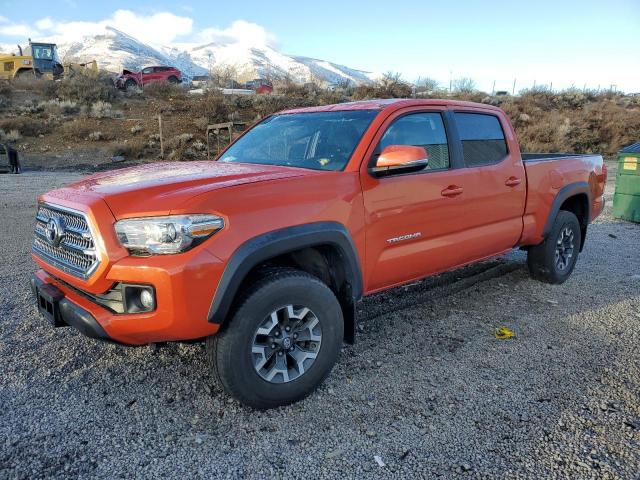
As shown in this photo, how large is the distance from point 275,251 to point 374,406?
1.14 meters

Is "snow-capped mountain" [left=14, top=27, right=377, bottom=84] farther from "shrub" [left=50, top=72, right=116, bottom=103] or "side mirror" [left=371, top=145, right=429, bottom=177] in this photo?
"side mirror" [left=371, top=145, right=429, bottom=177]

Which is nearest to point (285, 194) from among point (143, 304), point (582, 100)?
point (143, 304)

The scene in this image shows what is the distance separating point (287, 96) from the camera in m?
30.8

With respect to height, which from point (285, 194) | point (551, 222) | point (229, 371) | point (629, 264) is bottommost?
point (629, 264)

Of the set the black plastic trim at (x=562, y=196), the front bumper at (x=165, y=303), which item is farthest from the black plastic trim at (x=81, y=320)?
the black plastic trim at (x=562, y=196)

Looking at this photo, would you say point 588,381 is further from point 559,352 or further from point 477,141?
point 477,141

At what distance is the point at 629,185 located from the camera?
959 cm

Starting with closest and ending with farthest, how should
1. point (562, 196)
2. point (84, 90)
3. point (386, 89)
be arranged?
point (562, 196) < point (84, 90) < point (386, 89)

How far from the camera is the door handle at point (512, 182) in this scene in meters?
4.61

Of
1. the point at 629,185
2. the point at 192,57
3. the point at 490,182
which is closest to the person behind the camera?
the point at 490,182

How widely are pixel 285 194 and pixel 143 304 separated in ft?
3.29

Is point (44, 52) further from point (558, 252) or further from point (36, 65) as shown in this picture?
point (558, 252)

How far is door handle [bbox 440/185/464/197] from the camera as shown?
3945 mm

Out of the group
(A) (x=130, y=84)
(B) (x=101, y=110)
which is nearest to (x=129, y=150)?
(B) (x=101, y=110)
